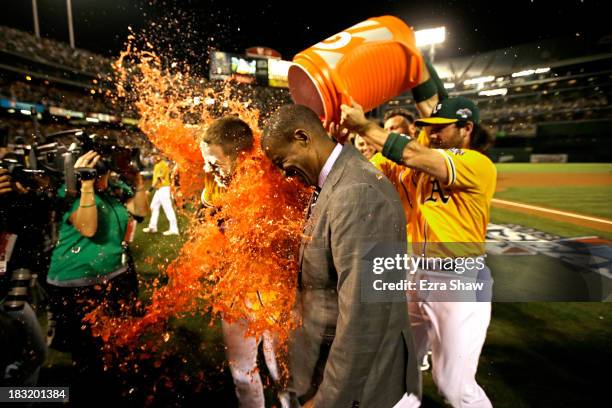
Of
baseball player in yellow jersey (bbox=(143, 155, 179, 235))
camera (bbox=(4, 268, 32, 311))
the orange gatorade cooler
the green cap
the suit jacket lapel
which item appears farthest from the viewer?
baseball player in yellow jersey (bbox=(143, 155, 179, 235))

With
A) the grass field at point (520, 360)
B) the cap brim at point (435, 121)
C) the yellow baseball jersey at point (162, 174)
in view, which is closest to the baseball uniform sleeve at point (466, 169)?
the cap brim at point (435, 121)

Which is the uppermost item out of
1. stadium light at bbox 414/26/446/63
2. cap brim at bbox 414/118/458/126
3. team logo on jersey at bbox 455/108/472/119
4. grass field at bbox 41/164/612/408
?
stadium light at bbox 414/26/446/63

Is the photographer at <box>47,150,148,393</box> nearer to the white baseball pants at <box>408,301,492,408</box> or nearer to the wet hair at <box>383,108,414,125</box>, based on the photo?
the white baseball pants at <box>408,301,492,408</box>

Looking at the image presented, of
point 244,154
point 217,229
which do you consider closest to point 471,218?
point 244,154

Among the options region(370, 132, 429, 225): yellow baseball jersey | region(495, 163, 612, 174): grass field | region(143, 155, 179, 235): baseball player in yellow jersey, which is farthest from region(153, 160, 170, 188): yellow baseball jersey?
region(495, 163, 612, 174): grass field

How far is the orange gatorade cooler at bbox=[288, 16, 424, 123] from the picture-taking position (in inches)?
61.5

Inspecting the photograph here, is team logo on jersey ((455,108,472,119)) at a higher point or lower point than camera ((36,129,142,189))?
higher

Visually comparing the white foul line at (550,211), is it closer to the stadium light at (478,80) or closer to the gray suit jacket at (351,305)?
the gray suit jacket at (351,305)

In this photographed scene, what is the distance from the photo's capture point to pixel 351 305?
123 cm

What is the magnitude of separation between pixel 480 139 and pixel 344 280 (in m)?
1.92

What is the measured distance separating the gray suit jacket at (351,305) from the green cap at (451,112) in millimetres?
1059

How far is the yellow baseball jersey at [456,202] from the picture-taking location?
2.15 m

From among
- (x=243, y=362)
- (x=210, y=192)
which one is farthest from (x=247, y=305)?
(x=210, y=192)

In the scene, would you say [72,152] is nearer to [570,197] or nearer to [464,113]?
[464,113]
